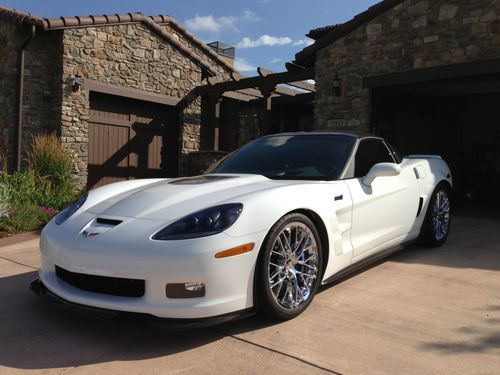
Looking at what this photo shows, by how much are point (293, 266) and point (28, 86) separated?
9.38 m

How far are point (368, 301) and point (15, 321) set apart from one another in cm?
254

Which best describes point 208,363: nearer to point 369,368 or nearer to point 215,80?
point 369,368

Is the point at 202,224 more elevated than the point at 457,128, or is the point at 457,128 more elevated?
the point at 457,128

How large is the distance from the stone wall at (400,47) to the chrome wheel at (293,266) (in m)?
6.16

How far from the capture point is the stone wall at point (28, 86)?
1036 cm

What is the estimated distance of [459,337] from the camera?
9.57 feet

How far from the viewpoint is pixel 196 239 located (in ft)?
8.96

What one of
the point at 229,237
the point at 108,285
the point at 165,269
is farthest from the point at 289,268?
the point at 108,285

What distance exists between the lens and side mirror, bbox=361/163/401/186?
384 centimetres

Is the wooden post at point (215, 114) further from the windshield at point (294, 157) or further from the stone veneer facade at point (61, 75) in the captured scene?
the windshield at point (294, 157)

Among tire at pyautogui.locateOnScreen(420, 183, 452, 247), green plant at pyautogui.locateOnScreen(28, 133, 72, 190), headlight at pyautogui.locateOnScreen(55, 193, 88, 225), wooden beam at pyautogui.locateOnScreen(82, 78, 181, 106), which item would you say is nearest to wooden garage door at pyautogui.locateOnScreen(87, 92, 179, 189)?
wooden beam at pyautogui.locateOnScreen(82, 78, 181, 106)

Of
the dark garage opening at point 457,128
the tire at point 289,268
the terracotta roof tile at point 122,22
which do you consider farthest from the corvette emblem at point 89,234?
the terracotta roof tile at point 122,22

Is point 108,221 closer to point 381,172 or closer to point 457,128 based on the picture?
point 381,172

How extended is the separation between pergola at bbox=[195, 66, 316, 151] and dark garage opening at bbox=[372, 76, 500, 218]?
2109mm
